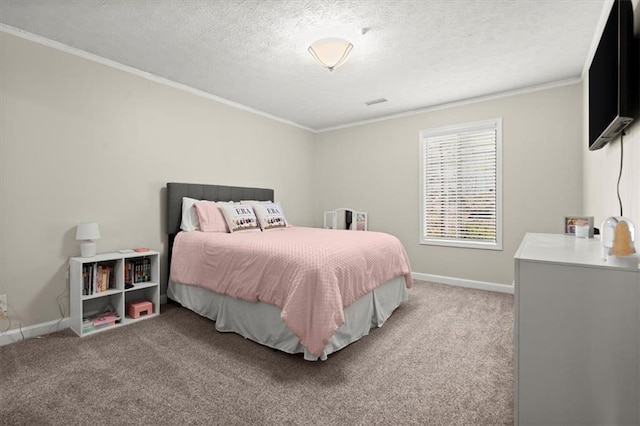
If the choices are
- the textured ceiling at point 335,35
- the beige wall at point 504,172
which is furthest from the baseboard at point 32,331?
the beige wall at point 504,172

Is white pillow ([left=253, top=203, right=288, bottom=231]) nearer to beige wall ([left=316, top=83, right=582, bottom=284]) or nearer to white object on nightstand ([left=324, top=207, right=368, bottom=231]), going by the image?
white object on nightstand ([left=324, top=207, right=368, bottom=231])

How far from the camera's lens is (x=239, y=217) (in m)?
3.52

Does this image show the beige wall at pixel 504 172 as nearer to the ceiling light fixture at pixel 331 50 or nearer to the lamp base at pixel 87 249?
the ceiling light fixture at pixel 331 50

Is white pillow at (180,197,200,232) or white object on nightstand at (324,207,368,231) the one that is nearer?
white pillow at (180,197,200,232)

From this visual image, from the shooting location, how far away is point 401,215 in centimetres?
461

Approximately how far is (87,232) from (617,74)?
12.2 feet

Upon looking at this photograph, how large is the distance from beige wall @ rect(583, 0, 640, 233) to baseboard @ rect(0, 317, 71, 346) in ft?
13.3

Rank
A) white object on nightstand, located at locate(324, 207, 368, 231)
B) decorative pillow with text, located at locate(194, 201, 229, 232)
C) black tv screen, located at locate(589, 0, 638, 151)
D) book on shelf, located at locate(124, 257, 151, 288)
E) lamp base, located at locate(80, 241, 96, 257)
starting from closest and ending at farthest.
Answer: black tv screen, located at locate(589, 0, 638, 151) < lamp base, located at locate(80, 241, 96, 257) < book on shelf, located at locate(124, 257, 151, 288) < decorative pillow with text, located at locate(194, 201, 229, 232) < white object on nightstand, located at locate(324, 207, 368, 231)

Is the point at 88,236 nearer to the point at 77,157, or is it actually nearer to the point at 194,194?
the point at 77,157

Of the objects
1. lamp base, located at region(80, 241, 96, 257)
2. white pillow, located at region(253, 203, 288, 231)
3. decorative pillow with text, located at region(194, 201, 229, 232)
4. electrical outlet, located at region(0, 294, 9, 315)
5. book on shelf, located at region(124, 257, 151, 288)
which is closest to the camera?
electrical outlet, located at region(0, 294, 9, 315)

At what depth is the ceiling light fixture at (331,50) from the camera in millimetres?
2424

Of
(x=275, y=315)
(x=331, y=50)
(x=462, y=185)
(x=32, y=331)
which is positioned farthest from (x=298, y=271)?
(x=462, y=185)

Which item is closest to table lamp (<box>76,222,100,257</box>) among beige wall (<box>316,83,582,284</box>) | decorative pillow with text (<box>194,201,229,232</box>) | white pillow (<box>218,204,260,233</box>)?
decorative pillow with text (<box>194,201,229,232</box>)

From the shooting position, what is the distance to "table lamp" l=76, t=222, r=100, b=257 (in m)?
2.64
